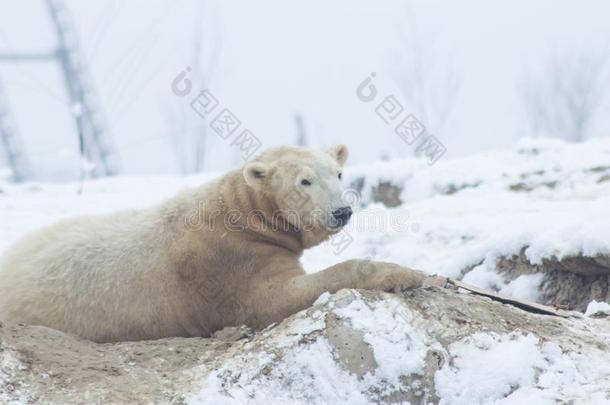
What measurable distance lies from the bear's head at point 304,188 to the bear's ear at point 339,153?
1.64 ft

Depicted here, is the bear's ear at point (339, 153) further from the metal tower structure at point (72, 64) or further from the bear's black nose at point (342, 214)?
the metal tower structure at point (72, 64)

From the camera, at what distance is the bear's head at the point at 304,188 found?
209 inches

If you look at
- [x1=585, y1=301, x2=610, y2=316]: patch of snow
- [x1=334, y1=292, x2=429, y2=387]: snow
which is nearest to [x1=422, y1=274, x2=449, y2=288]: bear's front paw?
[x1=334, y1=292, x2=429, y2=387]: snow

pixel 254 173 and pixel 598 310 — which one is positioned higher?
pixel 254 173

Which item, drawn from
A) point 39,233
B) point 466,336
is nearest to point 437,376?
point 466,336

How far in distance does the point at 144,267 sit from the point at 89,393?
4.74 feet

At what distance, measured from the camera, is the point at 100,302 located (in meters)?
5.27

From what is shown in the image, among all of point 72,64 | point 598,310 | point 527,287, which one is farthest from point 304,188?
point 72,64

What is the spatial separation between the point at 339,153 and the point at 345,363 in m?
2.45

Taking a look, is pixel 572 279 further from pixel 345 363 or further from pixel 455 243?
pixel 345 363

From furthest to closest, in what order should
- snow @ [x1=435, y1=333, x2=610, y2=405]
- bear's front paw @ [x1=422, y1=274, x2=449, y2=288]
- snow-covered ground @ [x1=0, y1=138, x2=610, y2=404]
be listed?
bear's front paw @ [x1=422, y1=274, x2=449, y2=288] → snow-covered ground @ [x1=0, y1=138, x2=610, y2=404] → snow @ [x1=435, y1=333, x2=610, y2=405]

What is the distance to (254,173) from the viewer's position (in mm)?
5520

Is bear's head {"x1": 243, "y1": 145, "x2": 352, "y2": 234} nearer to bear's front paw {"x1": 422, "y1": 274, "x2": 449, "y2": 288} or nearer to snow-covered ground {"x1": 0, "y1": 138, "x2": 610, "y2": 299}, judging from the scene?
bear's front paw {"x1": 422, "y1": 274, "x2": 449, "y2": 288}

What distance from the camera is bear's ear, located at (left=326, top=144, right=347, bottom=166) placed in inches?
244
